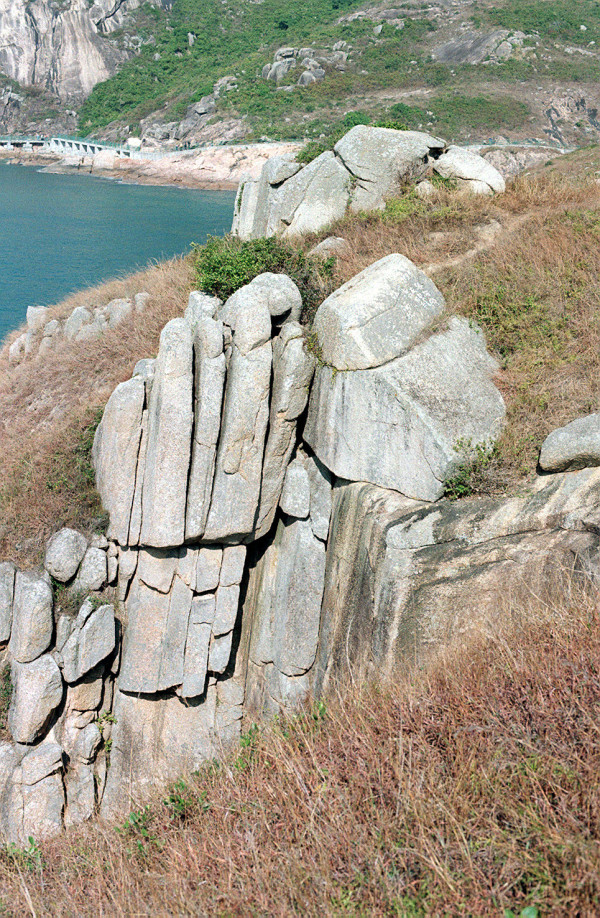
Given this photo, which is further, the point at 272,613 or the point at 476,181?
the point at 476,181

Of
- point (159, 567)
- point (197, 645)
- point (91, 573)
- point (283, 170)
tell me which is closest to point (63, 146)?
point (283, 170)

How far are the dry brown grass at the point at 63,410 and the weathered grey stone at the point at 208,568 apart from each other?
2.03 m

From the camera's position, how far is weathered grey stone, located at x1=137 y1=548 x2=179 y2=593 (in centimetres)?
1062

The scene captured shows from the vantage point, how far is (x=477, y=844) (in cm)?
413

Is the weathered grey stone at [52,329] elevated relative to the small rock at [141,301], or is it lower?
lower

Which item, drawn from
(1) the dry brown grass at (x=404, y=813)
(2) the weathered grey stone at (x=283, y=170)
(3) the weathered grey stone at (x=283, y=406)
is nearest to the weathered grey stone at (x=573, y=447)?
(1) the dry brown grass at (x=404, y=813)

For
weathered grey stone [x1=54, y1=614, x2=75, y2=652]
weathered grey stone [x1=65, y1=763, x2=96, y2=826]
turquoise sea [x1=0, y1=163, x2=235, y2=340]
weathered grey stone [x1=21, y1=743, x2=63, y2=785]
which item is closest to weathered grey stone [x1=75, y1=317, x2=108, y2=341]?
turquoise sea [x1=0, y1=163, x2=235, y2=340]

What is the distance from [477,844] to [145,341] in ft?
45.7

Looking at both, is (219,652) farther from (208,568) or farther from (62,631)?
(62,631)

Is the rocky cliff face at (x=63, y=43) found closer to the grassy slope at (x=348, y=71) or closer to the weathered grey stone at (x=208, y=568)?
the grassy slope at (x=348, y=71)

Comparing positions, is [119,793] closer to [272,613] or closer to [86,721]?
[86,721]

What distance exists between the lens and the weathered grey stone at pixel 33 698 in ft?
34.0

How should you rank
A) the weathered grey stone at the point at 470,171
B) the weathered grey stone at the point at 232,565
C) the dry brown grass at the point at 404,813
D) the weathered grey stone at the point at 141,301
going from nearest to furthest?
the dry brown grass at the point at 404,813 → the weathered grey stone at the point at 232,565 → the weathered grey stone at the point at 470,171 → the weathered grey stone at the point at 141,301

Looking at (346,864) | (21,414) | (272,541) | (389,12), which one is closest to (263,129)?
(389,12)
